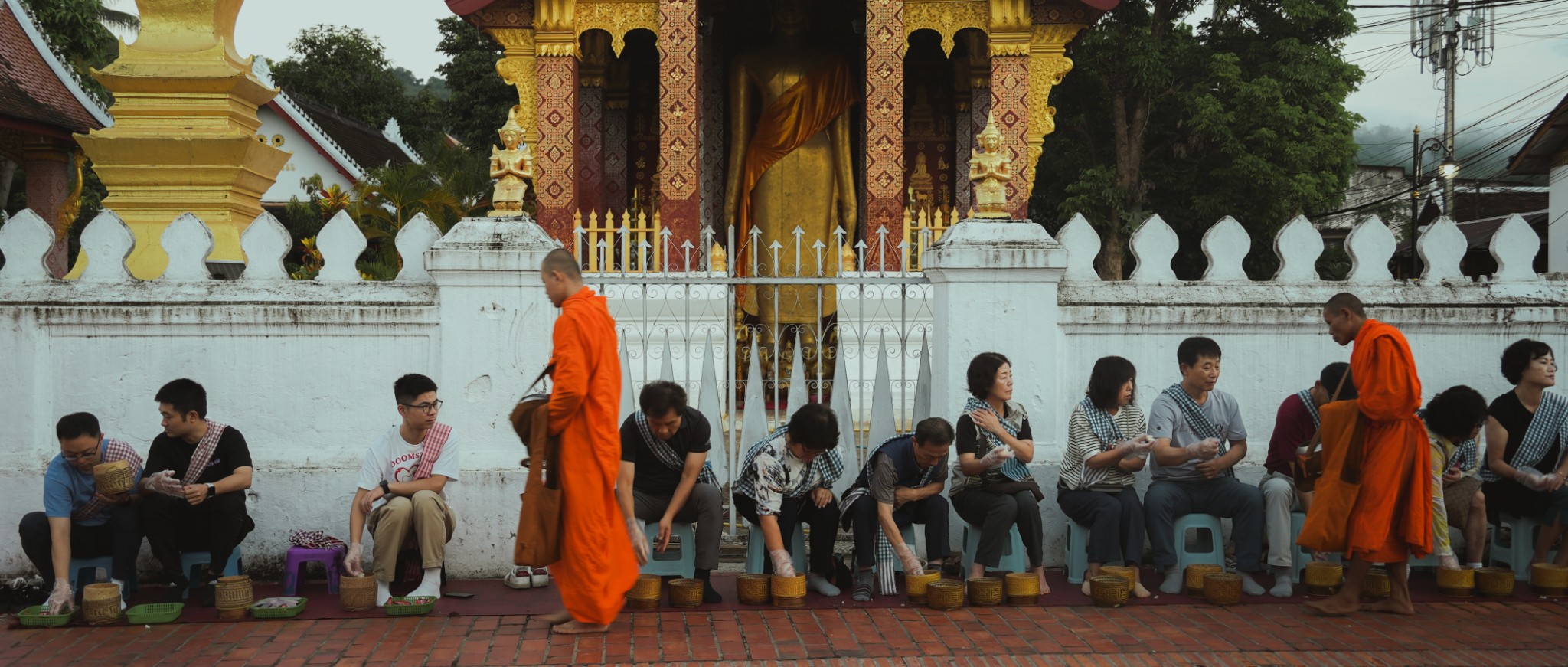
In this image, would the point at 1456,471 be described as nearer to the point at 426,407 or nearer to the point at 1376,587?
the point at 1376,587

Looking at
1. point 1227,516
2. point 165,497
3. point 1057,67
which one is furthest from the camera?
point 1057,67

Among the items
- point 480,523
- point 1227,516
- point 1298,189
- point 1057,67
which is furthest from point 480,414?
point 1298,189

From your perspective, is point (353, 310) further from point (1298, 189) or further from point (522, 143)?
point (1298, 189)

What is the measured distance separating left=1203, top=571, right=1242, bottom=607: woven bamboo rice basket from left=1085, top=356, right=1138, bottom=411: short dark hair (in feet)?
2.73

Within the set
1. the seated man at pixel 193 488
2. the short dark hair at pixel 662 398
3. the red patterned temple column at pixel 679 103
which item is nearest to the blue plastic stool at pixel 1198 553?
the short dark hair at pixel 662 398

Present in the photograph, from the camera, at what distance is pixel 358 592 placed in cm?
545

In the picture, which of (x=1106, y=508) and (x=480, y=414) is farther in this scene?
(x=480, y=414)

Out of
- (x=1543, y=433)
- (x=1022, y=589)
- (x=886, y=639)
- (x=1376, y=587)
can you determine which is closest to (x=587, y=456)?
(x=886, y=639)

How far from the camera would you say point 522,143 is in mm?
6266

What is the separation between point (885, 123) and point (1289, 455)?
18.1 feet

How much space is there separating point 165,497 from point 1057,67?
27.0 feet

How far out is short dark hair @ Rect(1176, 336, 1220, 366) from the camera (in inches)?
230

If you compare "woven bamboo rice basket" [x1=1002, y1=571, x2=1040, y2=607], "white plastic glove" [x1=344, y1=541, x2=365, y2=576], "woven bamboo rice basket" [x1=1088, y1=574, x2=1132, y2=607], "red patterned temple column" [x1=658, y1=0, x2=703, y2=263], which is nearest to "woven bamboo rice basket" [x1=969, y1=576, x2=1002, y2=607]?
"woven bamboo rice basket" [x1=1002, y1=571, x2=1040, y2=607]

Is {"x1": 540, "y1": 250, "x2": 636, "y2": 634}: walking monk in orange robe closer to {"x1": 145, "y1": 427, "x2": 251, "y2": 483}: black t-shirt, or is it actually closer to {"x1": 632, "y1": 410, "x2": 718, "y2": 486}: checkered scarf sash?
{"x1": 632, "y1": 410, "x2": 718, "y2": 486}: checkered scarf sash
